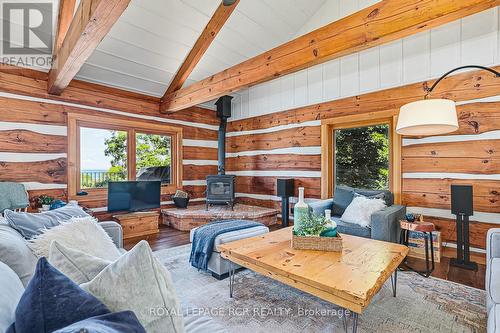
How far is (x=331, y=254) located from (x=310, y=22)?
A: 164 inches

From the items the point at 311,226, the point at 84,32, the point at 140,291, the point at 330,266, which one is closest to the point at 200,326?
the point at 140,291

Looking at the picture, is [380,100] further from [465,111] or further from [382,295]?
[382,295]

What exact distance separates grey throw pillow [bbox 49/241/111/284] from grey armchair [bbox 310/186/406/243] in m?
2.81

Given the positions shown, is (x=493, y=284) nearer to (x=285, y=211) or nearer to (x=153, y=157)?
(x=285, y=211)

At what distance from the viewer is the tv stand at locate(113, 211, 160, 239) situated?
4.11 m

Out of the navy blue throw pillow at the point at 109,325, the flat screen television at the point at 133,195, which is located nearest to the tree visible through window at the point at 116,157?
the flat screen television at the point at 133,195

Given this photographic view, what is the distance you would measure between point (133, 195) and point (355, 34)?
388 centimetres

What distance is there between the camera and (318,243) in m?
2.12

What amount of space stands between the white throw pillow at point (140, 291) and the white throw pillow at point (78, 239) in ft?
2.34

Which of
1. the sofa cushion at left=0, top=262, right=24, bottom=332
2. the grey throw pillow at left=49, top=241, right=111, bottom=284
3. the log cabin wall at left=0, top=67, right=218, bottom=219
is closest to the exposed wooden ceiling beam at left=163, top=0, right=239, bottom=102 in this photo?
the log cabin wall at left=0, top=67, right=218, bottom=219

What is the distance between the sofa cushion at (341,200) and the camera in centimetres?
376

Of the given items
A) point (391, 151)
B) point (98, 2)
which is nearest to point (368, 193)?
point (391, 151)

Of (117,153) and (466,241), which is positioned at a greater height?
(117,153)

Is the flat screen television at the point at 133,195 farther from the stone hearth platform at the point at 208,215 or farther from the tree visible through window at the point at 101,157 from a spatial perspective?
the tree visible through window at the point at 101,157
